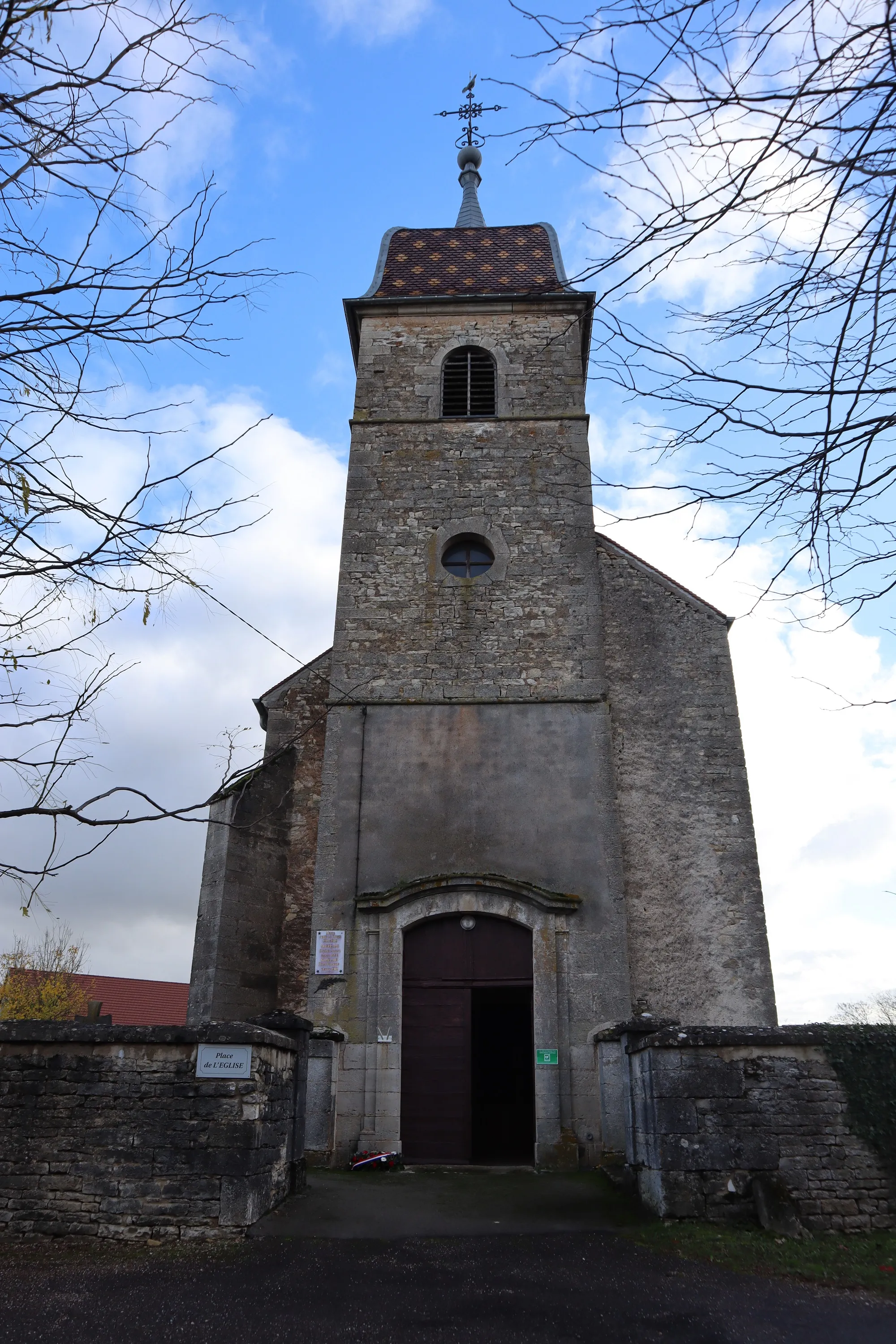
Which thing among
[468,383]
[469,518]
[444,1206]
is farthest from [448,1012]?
[468,383]

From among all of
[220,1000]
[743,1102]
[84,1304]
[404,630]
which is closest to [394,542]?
[404,630]

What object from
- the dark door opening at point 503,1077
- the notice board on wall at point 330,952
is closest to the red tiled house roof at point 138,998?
the dark door opening at point 503,1077

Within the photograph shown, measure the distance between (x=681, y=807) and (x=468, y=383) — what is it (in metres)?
6.90

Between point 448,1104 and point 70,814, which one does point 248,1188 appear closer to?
point 70,814

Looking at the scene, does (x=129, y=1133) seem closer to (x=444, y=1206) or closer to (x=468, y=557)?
(x=444, y=1206)

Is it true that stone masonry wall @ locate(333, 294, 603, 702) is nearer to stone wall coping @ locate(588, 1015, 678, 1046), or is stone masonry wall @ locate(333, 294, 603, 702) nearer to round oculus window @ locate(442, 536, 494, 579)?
round oculus window @ locate(442, 536, 494, 579)

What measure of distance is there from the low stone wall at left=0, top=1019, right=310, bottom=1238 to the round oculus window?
7201mm

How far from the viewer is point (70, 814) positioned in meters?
4.50

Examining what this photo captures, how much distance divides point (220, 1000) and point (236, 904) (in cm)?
111

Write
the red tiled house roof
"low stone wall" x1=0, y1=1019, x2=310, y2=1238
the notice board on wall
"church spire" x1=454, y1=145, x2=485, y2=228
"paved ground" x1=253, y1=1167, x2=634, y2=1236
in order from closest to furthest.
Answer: "low stone wall" x1=0, y1=1019, x2=310, y2=1238 < "paved ground" x1=253, y1=1167, x2=634, y2=1236 < the notice board on wall < "church spire" x1=454, y1=145, x2=485, y2=228 < the red tiled house roof

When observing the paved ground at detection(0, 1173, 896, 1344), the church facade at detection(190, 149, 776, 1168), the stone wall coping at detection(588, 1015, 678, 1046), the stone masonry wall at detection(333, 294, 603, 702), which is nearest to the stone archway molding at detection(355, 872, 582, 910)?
the church facade at detection(190, 149, 776, 1168)

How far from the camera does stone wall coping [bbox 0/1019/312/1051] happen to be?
20.3ft

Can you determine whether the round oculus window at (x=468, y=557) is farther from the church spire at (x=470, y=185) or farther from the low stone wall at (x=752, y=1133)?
the church spire at (x=470, y=185)

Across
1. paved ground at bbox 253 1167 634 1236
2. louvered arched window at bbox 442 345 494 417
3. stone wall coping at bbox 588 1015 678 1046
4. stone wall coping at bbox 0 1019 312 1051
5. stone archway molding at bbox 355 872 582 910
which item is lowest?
paved ground at bbox 253 1167 634 1236
